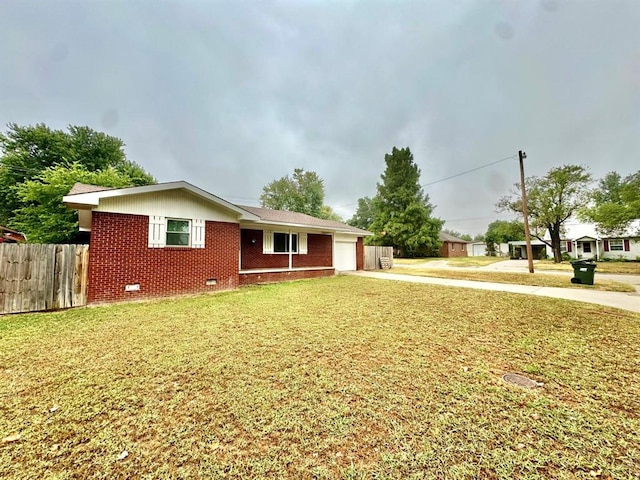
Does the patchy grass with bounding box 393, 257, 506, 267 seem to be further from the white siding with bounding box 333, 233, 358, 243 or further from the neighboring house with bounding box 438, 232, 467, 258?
the white siding with bounding box 333, 233, 358, 243

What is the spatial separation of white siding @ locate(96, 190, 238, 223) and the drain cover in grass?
8.99m

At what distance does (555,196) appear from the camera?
22.0m

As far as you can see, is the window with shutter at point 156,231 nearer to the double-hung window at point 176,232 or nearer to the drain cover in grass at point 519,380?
the double-hung window at point 176,232

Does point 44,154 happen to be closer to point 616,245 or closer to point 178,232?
point 178,232

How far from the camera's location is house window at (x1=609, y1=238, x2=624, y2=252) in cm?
2511

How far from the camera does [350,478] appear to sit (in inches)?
62.7

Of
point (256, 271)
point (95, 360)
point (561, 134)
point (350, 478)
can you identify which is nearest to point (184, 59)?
point (256, 271)

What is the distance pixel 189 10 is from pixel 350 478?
705 inches

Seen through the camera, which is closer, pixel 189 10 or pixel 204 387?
pixel 204 387

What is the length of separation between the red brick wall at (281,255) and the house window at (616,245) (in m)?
32.4

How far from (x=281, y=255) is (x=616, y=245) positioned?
3589cm

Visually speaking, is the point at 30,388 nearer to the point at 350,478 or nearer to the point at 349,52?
the point at 350,478

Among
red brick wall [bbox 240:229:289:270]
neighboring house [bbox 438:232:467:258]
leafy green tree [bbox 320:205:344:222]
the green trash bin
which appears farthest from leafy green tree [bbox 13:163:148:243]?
neighboring house [bbox 438:232:467:258]

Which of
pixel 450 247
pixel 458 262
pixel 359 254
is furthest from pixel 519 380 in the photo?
pixel 450 247
